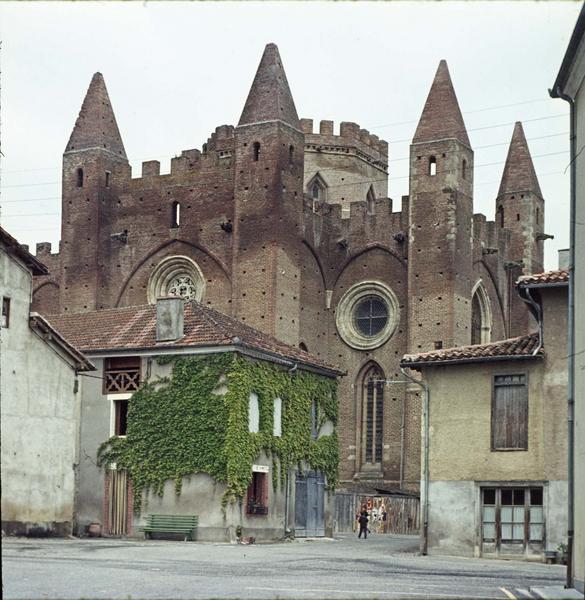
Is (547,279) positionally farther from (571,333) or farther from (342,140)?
(342,140)

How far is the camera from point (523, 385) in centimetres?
2852

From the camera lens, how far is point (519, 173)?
58.9 m

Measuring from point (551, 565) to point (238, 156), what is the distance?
91.8 feet

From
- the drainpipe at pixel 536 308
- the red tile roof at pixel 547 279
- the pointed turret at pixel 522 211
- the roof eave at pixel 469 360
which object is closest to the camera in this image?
the red tile roof at pixel 547 279

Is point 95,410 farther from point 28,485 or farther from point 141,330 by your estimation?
point 28,485

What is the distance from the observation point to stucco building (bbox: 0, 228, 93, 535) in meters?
29.6

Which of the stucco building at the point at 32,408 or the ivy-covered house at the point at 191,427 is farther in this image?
the ivy-covered house at the point at 191,427

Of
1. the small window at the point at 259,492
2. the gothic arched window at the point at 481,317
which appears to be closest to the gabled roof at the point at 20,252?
the small window at the point at 259,492

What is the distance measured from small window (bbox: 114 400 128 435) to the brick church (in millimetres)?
13949

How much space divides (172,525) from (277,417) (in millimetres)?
4526

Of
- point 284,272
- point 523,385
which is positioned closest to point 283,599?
point 523,385

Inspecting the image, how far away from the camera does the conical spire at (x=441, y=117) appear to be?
50875 millimetres

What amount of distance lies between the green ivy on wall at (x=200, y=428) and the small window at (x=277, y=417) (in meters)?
0.20

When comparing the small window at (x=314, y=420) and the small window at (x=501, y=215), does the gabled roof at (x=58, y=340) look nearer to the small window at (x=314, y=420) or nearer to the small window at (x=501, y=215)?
the small window at (x=314, y=420)
